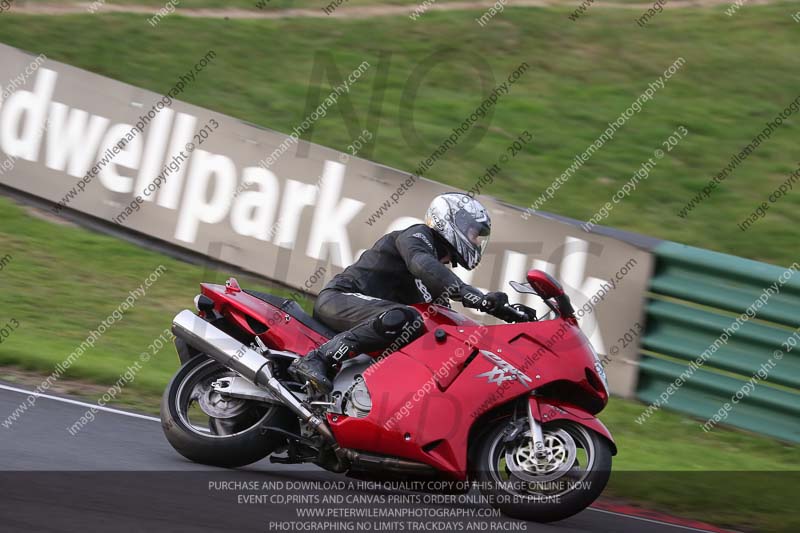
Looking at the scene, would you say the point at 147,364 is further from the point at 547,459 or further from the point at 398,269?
the point at 547,459

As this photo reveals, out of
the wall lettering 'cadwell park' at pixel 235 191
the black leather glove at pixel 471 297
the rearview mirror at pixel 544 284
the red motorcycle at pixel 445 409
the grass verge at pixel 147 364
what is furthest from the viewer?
the wall lettering 'cadwell park' at pixel 235 191

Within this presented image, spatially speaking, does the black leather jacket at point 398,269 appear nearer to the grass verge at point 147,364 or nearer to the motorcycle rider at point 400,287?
the motorcycle rider at point 400,287

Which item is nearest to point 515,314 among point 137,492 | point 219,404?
point 219,404

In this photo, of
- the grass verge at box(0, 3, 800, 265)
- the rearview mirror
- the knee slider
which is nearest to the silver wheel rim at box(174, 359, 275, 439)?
the knee slider

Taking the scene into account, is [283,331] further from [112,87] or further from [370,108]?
[370,108]

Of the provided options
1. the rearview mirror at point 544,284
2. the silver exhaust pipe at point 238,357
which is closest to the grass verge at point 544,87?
the rearview mirror at point 544,284

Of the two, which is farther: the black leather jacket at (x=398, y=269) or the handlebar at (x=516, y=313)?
the black leather jacket at (x=398, y=269)

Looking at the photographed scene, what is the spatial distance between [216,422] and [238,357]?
1.73 ft

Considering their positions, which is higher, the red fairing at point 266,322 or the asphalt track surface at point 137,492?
the red fairing at point 266,322

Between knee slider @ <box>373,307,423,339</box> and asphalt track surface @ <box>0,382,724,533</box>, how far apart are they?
3.15 feet

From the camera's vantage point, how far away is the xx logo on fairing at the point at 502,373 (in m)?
6.21

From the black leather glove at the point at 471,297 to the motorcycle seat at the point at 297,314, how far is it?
3.28 ft

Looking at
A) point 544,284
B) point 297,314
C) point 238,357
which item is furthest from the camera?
point 297,314

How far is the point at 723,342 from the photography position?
9500 mm
